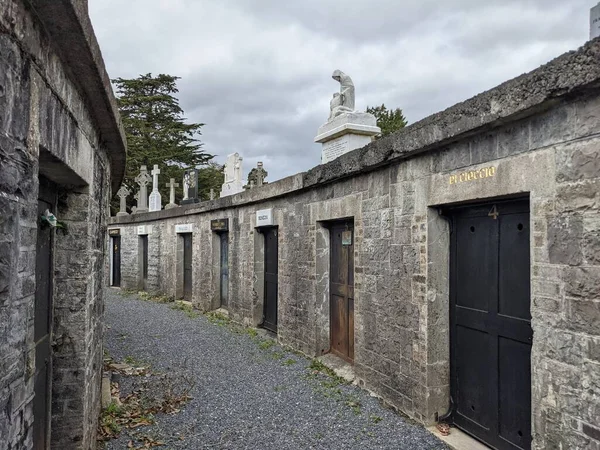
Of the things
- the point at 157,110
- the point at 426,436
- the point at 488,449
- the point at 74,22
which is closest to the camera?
the point at 74,22

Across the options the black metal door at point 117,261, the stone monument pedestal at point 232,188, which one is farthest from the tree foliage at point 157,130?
the stone monument pedestal at point 232,188

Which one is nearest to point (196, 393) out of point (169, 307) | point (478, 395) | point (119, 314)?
point (478, 395)

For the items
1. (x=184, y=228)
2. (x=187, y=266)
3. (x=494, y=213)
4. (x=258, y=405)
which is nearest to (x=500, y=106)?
(x=494, y=213)

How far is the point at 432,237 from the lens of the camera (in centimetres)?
425

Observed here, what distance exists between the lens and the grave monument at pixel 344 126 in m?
6.51

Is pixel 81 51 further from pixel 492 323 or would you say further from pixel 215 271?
pixel 215 271

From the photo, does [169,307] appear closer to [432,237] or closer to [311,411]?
[311,411]

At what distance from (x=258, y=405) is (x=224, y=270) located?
20.6 feet

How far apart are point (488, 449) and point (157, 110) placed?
30.6m

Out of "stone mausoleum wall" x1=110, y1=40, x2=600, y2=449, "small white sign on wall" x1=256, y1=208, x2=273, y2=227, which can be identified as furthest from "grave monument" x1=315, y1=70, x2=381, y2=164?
"small white sign on wall" x1=256, y1=208, x2=273, y2=227

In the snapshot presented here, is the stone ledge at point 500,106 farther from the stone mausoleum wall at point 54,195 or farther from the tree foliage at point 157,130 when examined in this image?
the tree foliage at point 157,130

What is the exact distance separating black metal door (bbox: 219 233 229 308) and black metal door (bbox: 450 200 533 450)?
7.36 m

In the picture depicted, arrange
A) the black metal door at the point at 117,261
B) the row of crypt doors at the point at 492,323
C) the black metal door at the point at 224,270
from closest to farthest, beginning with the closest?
the row of crypt doors at the point at 492,323 → the black metal door at the point at 224,270 → the black metal door at the point at 117,261

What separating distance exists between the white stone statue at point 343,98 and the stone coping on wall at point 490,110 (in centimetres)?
116
